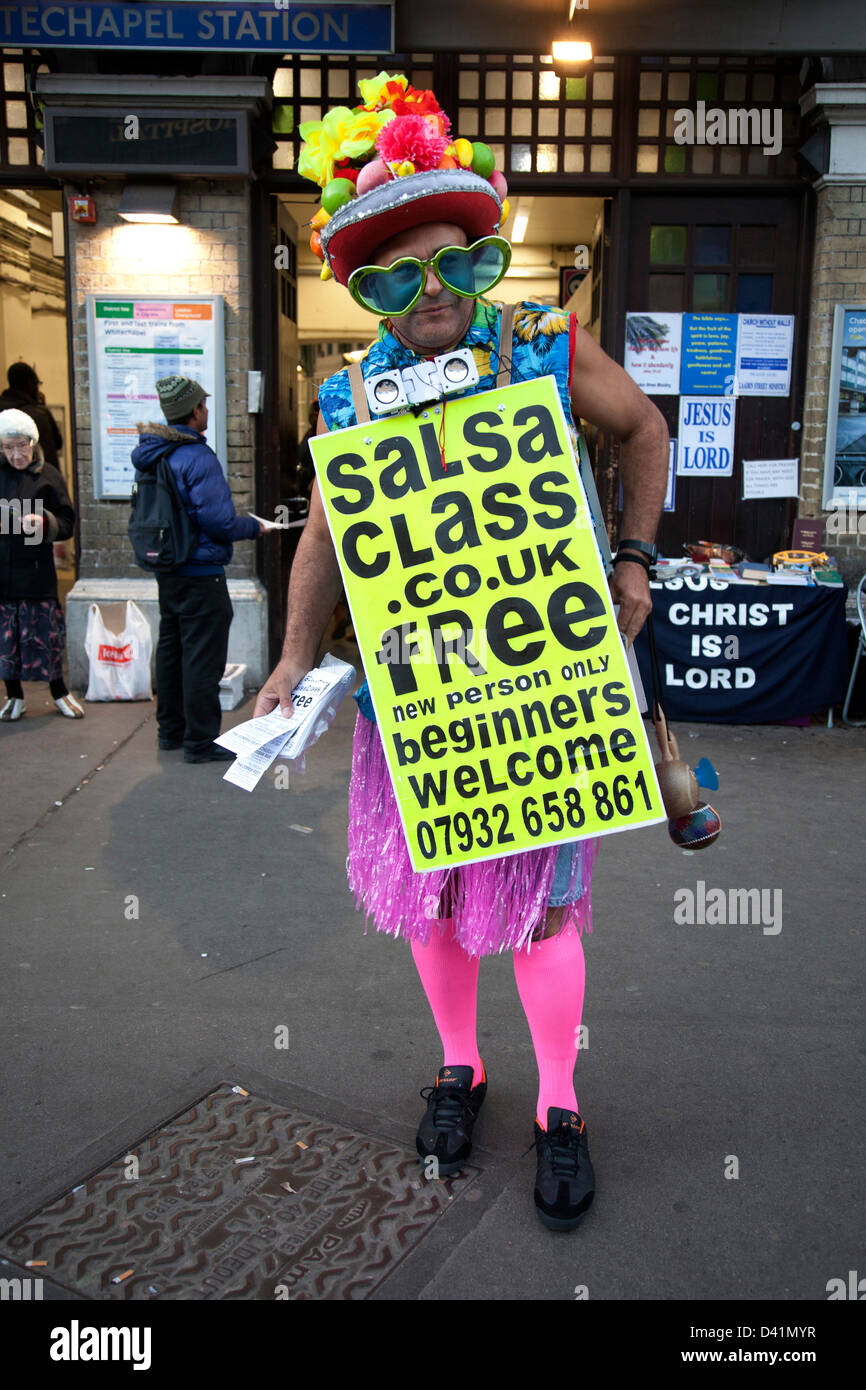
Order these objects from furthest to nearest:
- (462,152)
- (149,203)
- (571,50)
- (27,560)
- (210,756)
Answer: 1. (149,203)
2. (27,560)
3. (571,50)
4. (210,756)
5. (462,152)

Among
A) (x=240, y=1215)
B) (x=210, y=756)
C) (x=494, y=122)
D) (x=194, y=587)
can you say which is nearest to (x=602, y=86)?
(x=494, y=122)

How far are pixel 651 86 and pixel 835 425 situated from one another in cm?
238

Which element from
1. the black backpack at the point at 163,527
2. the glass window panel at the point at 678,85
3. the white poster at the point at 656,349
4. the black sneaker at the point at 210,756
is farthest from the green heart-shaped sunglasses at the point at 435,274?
the glass window panel at the point at 678,85

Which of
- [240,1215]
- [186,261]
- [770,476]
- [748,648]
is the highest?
[186,261]

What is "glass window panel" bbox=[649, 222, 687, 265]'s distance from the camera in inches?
282

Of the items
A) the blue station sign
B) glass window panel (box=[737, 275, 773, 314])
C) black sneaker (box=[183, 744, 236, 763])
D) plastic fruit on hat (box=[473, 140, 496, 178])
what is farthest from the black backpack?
glass window panel (box=[737, 275, 773, 314])

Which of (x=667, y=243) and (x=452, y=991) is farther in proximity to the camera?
(x=667, y=243)

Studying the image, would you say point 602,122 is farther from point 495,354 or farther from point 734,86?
point 495,354

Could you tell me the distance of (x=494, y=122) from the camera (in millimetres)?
7102

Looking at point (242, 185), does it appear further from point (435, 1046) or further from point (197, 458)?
point (435, 1046)

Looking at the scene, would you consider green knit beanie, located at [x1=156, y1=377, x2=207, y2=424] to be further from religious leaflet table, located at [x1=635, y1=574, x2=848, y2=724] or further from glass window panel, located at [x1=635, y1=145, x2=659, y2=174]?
glass window panel, located at [x1=635, y1=145, x2=659, y2=174]

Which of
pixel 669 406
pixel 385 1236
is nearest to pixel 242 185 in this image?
pixel 669 406

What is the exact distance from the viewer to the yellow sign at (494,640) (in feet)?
7.42

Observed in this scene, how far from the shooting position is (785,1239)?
7.77 ft
